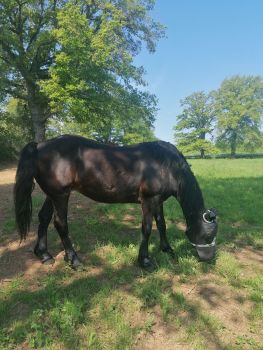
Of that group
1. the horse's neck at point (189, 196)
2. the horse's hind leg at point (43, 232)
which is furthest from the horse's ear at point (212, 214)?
the horse's hind leg at point (43, 232)

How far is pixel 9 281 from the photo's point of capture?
4887 mm

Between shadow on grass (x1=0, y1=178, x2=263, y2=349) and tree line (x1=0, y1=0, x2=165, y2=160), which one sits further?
tree line (x1=0, y1=0, x2=165, y2=160)

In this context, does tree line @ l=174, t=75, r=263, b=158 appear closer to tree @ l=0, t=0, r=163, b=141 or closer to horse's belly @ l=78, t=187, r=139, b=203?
tree @ l=0, t=0, r=163, b=141

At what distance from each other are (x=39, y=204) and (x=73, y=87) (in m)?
14.3

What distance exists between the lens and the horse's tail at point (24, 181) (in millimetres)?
5145

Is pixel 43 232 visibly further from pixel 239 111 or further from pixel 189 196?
pixel 239 111

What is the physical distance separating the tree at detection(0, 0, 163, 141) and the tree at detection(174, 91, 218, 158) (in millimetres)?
37758

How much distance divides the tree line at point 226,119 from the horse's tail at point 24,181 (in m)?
57.2

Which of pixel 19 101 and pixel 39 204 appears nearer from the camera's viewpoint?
pixel 39 204

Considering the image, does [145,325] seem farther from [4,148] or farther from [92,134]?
[92,134]

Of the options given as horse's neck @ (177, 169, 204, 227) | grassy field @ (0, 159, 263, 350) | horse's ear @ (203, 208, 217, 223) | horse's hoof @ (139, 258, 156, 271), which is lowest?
grassy field @ (0, 159, 263, 350)

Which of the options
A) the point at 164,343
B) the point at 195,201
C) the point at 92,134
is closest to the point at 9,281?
the point at 164,343

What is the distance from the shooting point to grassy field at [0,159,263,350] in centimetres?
375

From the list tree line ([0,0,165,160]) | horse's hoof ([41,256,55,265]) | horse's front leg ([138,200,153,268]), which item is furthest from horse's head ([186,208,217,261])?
tree line ([0,0,165,160])
